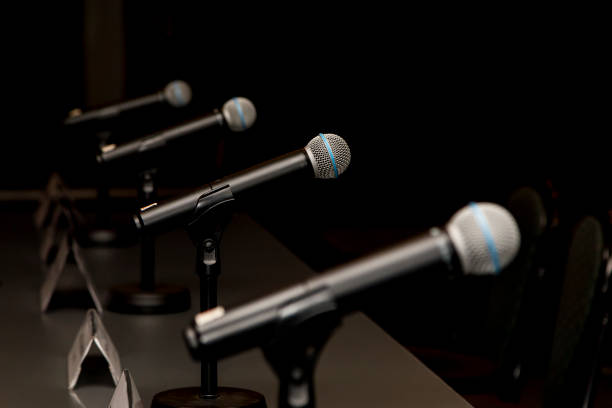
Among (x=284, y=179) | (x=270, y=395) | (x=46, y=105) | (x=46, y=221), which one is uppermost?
(x=46, y=105)

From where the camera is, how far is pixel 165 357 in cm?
166

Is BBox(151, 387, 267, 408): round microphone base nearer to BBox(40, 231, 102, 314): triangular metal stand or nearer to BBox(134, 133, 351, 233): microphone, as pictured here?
BBox(134, 133, 351, 233): microphone

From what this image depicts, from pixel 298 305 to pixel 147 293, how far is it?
3.90 feet

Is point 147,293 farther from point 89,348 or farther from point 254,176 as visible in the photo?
point 254,176

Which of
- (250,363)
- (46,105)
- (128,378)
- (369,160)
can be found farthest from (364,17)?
(128,378)

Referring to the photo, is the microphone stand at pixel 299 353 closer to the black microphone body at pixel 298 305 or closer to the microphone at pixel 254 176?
the black microphone body at pixel 298 305

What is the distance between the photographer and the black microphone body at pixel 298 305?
0.81 meters

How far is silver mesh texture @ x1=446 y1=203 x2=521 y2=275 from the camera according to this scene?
2.55 feet

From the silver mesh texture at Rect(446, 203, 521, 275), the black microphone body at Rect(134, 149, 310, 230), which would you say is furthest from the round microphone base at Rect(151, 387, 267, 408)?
the silver mesh texture at Rect(446, 203, 521, 275)

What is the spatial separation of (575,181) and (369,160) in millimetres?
1029

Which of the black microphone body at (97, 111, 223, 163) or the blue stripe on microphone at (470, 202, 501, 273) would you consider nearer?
the blue stripe on microphone at (470, 202, 501, 273)

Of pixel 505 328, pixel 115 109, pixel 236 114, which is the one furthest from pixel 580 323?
pixel 115 109

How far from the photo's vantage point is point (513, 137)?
4957 mm

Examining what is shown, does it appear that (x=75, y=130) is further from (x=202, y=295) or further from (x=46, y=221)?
(x=202, y=295)
